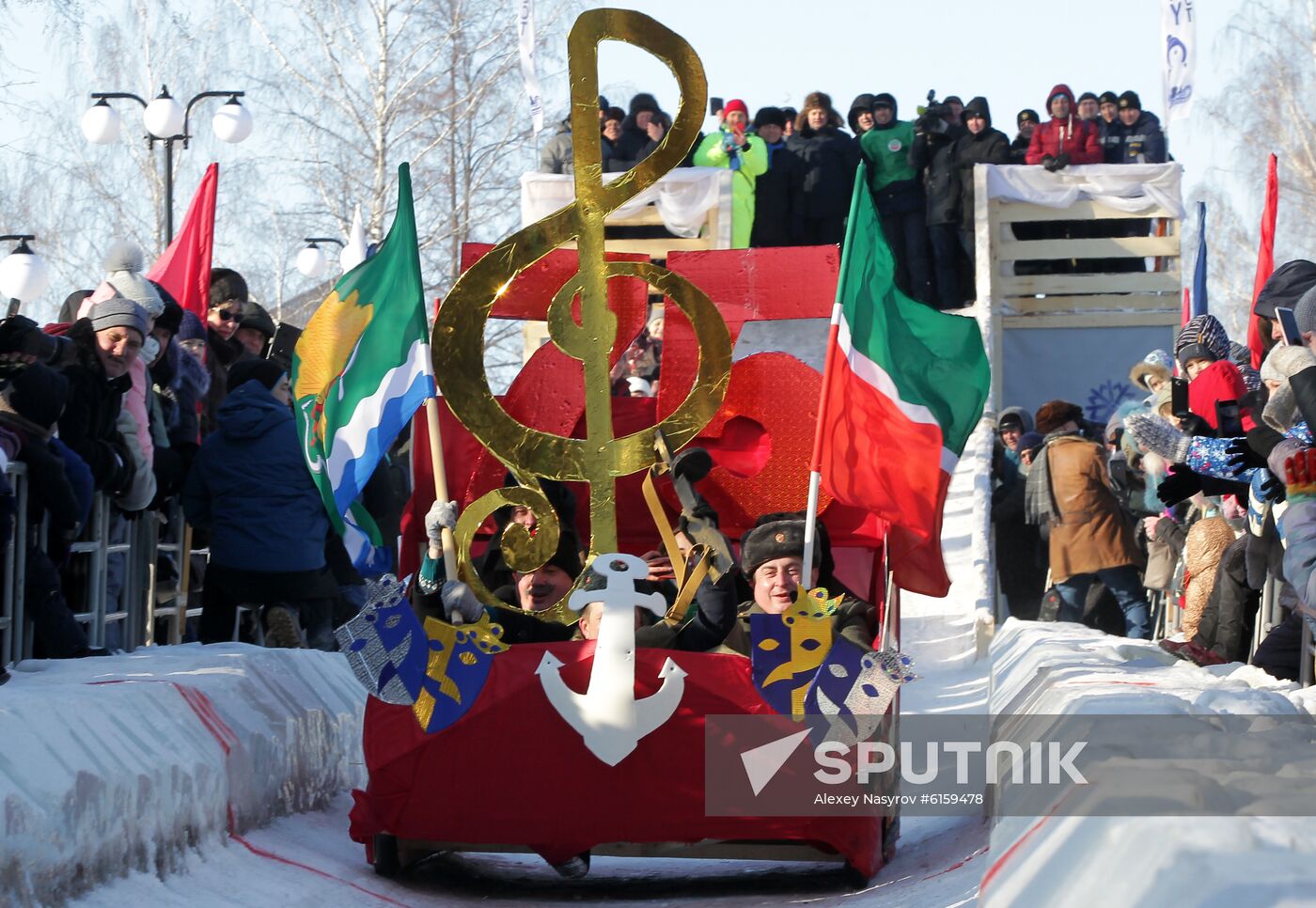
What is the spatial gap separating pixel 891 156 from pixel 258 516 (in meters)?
9.83

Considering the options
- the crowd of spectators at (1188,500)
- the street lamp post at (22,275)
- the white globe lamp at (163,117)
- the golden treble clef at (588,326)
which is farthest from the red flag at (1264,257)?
the white globe lamp at (163,117)

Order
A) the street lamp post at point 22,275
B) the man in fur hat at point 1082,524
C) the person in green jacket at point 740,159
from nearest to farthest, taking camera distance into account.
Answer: the man in fur hat at point 1082,524
the street lamp post at point 22,275
the person in green jacket at point 740,159

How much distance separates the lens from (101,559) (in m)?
8.08

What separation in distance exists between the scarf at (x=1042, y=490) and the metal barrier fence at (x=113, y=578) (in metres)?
5.21

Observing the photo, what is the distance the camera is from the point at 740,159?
17.8 meters

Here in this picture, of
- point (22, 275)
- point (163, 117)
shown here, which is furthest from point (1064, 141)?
point (22, 275)

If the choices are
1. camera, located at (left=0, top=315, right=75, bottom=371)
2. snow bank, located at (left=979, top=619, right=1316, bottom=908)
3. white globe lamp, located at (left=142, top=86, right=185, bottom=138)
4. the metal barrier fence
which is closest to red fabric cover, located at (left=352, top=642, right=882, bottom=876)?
snow bank, located at (left=979, top=619, right=1316, bottom=908)

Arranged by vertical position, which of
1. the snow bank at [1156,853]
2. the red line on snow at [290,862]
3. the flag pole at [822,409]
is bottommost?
the red line on snow at [290,862]

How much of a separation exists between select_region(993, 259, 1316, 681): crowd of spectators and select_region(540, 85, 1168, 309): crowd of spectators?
9.43ft

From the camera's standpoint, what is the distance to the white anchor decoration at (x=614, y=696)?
19.7 feet

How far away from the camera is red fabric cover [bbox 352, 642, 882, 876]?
19.8 ft

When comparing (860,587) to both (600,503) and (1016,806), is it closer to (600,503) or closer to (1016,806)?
(600,503)

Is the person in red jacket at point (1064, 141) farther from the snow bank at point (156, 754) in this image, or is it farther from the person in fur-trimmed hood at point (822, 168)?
the snow bank at point (156, 754)

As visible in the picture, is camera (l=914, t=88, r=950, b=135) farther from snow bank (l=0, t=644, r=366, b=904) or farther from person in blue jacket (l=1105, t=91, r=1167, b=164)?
snow bank (l=0, t=644, r=366, b=904)
